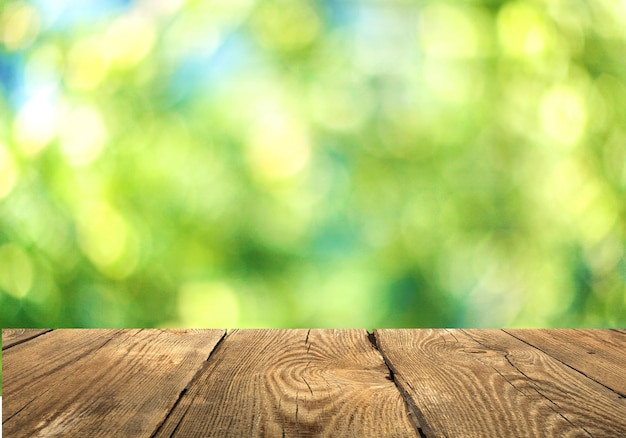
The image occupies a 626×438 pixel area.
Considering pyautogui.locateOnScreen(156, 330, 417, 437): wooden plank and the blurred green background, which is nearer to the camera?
pyautogui.locateOnScreen(156, 330, 417, 437): wooden plank

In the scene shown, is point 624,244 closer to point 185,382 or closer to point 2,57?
point 185,382

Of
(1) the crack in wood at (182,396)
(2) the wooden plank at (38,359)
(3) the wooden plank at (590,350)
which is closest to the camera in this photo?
(1) the crack in wood at (182,396)

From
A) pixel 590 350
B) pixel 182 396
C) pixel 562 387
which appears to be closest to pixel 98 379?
pixel 182 396

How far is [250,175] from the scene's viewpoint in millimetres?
1496

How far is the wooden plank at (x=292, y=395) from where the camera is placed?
66 cm

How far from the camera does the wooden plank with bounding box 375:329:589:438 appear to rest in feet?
2.18

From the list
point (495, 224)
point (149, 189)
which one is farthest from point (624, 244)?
point (149, 189)

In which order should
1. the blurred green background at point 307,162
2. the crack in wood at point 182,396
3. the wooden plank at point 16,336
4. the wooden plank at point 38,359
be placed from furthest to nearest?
the blurred green background at point 307,162 < the wooden plank at point 16,336 < the wooden plank at point 38,359 < the crack in wood at point 182,396

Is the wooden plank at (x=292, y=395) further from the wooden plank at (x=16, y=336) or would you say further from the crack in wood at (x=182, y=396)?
the wooden plank at (x=16, y=336)

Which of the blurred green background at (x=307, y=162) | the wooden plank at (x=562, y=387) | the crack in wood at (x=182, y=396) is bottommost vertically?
the wooden plank at (x=562, y=387)

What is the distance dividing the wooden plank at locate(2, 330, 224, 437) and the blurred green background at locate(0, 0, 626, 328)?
1.30ft

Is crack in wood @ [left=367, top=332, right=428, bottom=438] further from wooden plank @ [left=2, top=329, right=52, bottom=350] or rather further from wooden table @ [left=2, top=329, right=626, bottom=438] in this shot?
wooden plank @ [left=2, top=329, right=52, bottom=350]

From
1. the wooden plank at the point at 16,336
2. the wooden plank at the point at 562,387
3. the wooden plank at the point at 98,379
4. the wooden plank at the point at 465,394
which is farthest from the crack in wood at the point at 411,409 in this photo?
the wooden plank at the point at 16,336

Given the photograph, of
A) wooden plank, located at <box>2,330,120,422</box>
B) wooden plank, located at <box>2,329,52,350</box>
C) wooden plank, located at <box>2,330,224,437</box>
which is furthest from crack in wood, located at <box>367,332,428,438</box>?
wooden plank, located at <box>2,329,52,350</box>
